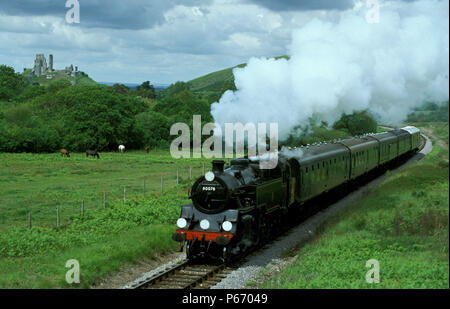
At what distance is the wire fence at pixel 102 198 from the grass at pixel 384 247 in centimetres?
1051

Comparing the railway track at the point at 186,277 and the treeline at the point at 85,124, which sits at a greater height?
the treeline at the point at 85,124

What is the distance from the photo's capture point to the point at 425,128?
301 feet

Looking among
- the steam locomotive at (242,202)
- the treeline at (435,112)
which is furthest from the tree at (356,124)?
the steam locomotive at (242,202)

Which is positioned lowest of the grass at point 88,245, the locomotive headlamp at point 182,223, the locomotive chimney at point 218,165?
the grass at point 88,245

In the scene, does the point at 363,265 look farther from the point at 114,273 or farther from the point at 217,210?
the point at 114,273

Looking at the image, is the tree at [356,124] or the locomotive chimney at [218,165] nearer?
the locomotive chimney at [218,165]

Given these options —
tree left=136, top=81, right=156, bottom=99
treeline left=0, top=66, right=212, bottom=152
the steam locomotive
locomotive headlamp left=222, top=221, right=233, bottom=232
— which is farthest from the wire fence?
tree left=136, top=81, right=156, bottom=99

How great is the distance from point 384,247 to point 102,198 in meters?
18.0

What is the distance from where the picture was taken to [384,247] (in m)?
15.7

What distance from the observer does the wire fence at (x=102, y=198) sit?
22.6m

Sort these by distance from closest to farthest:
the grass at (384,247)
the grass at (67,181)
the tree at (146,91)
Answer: the grass at (384,247) < the grass at (67,181) < the tree at (146,91)

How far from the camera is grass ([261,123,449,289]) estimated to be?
12570 millimetres

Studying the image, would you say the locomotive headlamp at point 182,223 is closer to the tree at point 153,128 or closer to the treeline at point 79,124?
the treeline at point 79,124
